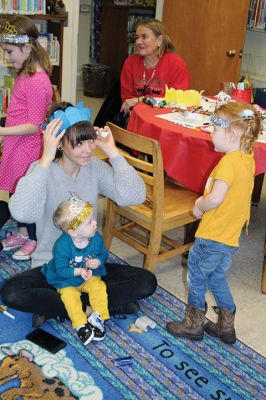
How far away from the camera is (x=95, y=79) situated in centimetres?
652

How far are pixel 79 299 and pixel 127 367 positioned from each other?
0.32 metres

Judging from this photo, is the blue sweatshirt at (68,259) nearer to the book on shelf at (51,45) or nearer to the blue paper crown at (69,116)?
the blue paper crown at (69,116)

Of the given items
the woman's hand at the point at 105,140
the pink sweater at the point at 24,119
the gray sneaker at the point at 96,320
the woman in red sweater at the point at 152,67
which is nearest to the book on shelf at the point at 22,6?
the woman in red sweater at the point at 152,67

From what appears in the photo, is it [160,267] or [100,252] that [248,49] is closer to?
[160,267]

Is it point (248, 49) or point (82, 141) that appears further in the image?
point (248, 49)

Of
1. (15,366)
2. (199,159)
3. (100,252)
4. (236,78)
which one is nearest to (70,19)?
(236,78)

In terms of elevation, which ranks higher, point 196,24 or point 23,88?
point 196,24

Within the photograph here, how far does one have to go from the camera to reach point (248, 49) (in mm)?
4863

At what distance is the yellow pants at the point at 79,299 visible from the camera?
6.18 ft

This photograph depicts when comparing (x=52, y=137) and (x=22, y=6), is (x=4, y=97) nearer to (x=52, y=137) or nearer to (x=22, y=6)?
(x=22, y=6)

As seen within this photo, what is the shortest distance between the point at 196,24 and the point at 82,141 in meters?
3.05

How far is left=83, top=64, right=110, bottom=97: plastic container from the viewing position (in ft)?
21.4

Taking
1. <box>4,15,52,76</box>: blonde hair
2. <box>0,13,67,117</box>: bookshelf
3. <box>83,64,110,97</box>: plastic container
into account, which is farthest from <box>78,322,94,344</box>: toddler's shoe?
<box>83,64,110,97</box>: plastic container

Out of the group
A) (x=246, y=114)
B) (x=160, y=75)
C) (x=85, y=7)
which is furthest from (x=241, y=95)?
(x=85, y=7)
